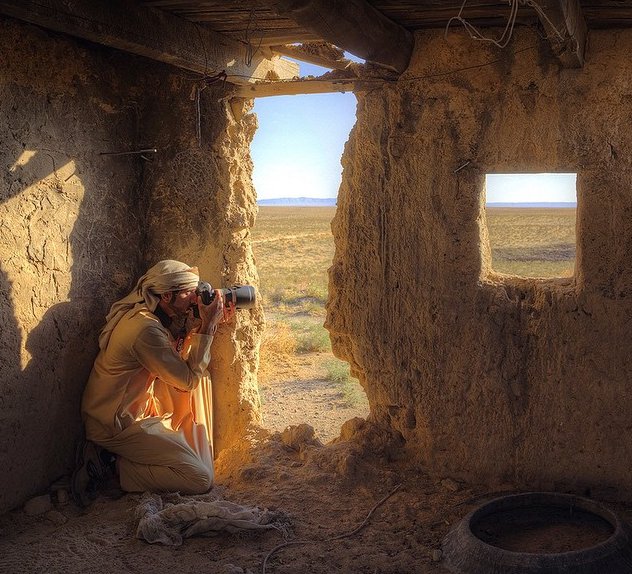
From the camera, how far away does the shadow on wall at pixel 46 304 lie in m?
4.38

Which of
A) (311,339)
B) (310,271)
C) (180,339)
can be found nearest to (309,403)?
(311,339)

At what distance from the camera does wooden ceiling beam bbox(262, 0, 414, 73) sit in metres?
3.57

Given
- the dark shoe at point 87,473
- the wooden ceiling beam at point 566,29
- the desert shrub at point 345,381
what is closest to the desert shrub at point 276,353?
the desert shrub at point 345,381

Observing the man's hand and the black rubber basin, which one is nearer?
the black rubber basin

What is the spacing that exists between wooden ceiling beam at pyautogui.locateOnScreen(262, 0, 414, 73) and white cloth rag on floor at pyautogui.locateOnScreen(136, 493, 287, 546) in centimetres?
265

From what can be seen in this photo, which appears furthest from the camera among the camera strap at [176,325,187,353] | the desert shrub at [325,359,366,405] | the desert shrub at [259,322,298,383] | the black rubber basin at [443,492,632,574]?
the desert shrub at [259,322,298,383]

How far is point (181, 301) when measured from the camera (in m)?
4.83

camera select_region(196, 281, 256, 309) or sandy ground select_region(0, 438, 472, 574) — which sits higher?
camera select_region(196, 281, 256, 309)

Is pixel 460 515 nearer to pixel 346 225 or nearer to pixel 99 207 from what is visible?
pixel 346 225

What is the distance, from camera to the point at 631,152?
168 inches

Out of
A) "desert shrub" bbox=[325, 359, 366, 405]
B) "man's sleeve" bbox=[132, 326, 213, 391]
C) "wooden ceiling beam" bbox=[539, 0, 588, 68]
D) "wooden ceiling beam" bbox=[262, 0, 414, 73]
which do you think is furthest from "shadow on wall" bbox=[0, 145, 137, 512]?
"desert shrub" bbox=[325, 359, 366, 405]

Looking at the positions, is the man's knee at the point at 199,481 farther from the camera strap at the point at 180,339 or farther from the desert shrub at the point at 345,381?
the desert shrub at the point at 345,381

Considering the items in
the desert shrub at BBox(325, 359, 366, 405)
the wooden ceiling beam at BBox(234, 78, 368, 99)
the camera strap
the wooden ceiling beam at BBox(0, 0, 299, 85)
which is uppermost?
the wooden ceiling beam at BBox(0, 0, 299, 85)

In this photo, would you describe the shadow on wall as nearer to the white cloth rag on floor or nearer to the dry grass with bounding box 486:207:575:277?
the white cloth rag on floor
